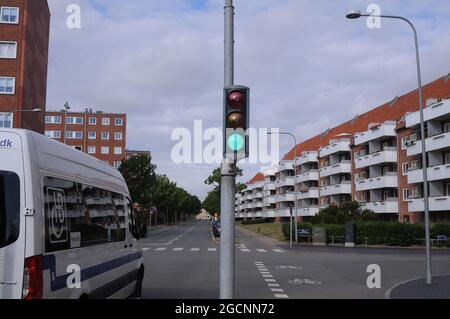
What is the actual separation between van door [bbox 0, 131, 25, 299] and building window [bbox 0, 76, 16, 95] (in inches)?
1578

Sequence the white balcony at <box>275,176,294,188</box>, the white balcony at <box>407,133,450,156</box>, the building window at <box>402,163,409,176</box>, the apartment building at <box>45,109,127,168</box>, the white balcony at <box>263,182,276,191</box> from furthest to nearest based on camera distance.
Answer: the white balcony at <box>263,182,276,191</box>
the apartment building at <box>45,109,127,168</box>
the white balcony at <box>275,176,294,188</box>
the building window at <box>402,163,409,176</box>
the white balcony at <box>407,133,450,156</box>

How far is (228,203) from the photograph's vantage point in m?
7.74

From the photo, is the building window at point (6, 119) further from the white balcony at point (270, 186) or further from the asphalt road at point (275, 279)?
the white balcony at point (270, 186)

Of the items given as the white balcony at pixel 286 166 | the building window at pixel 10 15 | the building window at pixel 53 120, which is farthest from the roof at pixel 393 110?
the building window at pixel 53 120

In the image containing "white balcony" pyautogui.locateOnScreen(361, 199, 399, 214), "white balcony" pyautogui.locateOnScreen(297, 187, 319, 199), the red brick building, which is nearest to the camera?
the red brick building

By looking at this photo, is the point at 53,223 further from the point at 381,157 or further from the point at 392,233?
the point at 381,157

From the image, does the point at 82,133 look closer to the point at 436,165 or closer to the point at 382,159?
the point at 382,159

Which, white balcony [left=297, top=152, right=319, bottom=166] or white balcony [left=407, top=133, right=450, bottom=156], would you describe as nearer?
white balcony [left=407, top=133, right=450, bottom=156]

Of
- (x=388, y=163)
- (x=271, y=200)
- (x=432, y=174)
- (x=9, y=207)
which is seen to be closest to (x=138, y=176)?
(x=388, y=163)

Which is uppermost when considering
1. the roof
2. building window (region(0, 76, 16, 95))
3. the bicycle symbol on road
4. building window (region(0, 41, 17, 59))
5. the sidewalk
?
building window (region(0, 41, 17, 59))

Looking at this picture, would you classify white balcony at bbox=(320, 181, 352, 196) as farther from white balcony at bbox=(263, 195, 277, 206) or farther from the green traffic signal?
the green traffic signal


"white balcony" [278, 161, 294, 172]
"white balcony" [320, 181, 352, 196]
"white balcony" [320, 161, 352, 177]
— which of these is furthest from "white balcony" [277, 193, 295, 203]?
"white balcony" [320, 161, 352, 177]

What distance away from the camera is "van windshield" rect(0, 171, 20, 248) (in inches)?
212
